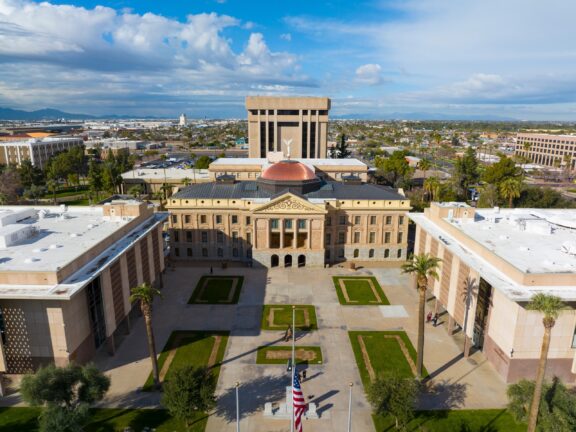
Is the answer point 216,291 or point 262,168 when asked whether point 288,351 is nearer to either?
point 216,291

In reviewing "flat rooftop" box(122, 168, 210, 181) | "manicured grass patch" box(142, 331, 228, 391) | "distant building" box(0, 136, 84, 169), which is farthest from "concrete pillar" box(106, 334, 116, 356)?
"distant building" box(0, 136, 84, 169)

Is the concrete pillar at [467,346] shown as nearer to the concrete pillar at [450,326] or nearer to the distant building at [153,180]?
the concrete pillar at [450,326]

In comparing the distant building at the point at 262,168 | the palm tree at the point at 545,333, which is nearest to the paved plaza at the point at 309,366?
the palm tree at the point at 545,333

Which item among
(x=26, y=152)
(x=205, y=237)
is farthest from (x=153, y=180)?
(x=26, y=152)

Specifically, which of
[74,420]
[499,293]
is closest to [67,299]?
[74,420]

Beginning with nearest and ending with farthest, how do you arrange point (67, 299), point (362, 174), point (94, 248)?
point (67, 299) → point (94, 248) → point (362, 174)

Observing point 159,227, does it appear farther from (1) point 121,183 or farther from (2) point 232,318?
(1) point 121,183
